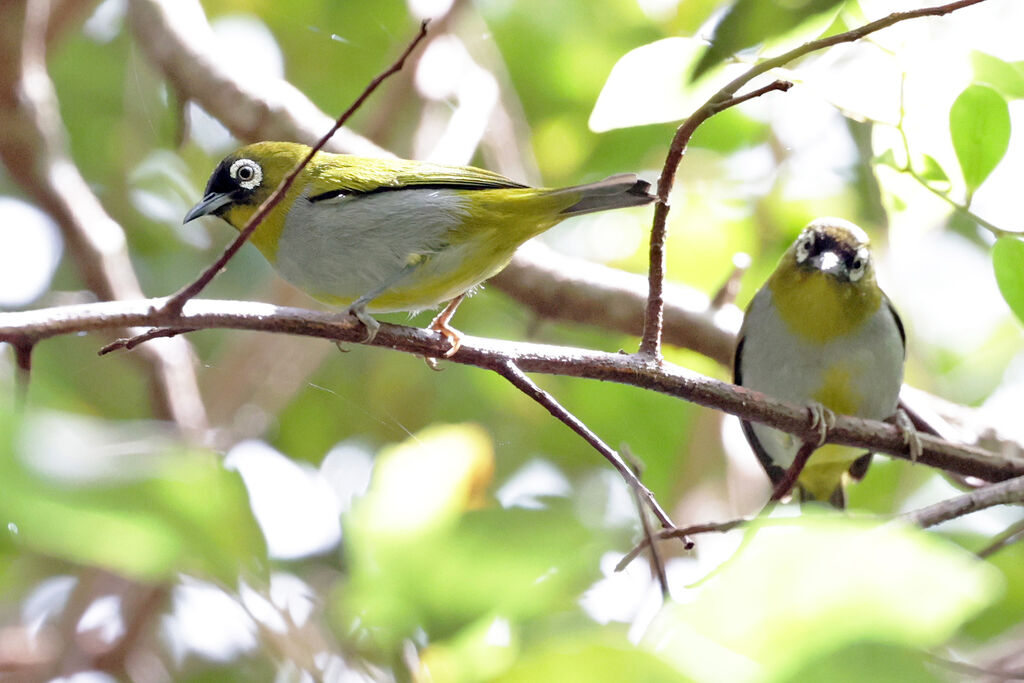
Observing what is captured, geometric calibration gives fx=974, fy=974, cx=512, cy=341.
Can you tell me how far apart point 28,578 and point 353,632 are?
2.73 ft

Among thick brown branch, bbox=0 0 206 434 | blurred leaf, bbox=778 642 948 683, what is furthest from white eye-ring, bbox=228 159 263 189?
blurred leaf, bbox=778 642 948 683

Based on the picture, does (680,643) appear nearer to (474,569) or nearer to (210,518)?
(474,569)

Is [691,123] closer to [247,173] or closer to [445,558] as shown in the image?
[445,558]

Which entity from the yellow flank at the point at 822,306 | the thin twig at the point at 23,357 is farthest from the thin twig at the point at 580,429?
the yellow flank at the point at 822,306

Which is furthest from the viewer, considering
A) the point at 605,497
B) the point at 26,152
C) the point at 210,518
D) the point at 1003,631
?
the point at 26,152

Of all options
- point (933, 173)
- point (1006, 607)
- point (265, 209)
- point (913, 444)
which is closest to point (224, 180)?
point (265, 209)

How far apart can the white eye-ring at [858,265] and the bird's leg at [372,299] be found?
1.54 metres

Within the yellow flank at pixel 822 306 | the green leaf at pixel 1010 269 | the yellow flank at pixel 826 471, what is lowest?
the yellow flank at pixel 826 471

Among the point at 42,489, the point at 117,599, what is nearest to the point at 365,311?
the point at 117,599

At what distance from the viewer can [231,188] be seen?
2.58 m

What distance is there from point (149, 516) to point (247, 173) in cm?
176

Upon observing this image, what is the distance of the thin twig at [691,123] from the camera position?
1.48m

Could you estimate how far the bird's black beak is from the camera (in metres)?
2.55

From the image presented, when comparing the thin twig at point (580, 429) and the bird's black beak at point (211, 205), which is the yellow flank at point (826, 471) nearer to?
the thin twig at point (580, 429)
